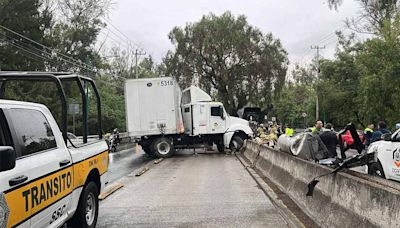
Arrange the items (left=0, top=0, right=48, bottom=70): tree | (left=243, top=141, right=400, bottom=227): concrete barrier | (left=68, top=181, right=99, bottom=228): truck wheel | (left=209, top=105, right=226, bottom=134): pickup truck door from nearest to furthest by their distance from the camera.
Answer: (left=243, top=141, right=400, bottom=227): concrete barrier, (left=68, top=181, right=99, bottom=228): truck wheel, (left=209, top=105, right=226, bottom=134): pickup truck door, (left=0, top=0, right=48, bottom=70): tree

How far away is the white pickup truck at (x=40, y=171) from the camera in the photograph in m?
3.97

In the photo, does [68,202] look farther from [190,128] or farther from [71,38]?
[71,38]

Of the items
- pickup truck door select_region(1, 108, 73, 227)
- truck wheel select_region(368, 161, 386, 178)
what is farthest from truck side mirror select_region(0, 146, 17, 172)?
truck wheel select_region(368, 161, 386, 178)

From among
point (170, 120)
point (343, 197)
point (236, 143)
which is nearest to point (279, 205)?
point (343, 197)

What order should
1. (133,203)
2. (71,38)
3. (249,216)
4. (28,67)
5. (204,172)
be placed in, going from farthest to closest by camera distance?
(71,38) → (28,67) → (204,172) → (133,203) → (249,216)

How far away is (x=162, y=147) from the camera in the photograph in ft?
77.6

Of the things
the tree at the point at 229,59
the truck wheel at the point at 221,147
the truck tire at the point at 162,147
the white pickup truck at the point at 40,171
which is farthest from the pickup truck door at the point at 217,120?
the tree at the point at 229,59

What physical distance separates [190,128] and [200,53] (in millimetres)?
21376

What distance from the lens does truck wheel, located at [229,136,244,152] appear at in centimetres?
2583

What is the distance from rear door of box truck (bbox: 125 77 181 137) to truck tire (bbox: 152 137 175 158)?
0.72m

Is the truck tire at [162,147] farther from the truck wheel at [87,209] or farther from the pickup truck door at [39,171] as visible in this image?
the pickup truck door at [39,171]

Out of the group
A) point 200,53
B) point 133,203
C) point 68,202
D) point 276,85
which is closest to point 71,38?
point 200,53

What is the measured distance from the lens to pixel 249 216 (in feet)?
26.6

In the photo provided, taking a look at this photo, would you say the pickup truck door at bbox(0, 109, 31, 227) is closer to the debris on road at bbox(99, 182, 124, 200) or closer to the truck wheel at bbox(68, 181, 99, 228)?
the truck wheel at bbox(68, 181, 99, 228)
